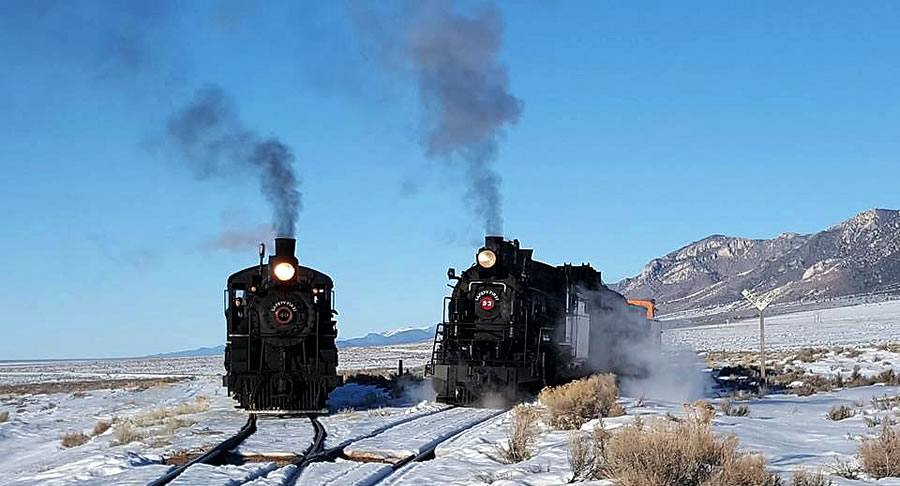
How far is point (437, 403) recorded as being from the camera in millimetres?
23203

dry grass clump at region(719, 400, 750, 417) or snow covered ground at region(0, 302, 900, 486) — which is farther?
dry grass clump at region(719, 400, 750, 417)

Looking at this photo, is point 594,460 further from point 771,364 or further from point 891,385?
point 771,364

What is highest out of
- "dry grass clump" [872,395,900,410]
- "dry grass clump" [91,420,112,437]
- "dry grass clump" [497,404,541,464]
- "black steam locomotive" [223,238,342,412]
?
"black steam locomotive" [223,238,342,412]

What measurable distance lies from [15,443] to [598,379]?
46.6 ft

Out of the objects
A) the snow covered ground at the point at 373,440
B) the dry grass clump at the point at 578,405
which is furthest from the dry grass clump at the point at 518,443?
the dry grass clump at the point at 578,405

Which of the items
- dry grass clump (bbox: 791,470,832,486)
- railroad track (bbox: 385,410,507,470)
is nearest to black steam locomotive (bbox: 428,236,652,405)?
railroad track (bbox: 385,410,507,470)

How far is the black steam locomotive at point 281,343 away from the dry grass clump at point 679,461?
12.1 m

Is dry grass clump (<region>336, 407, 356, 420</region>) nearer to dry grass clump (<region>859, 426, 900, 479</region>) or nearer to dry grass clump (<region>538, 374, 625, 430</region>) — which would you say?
dry grass clump (<region>538, 374, 625, 430</region>)

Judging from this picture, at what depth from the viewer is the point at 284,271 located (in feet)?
72.2

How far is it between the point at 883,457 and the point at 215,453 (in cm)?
872


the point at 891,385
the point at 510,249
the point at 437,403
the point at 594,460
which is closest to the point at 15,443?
the point at 437,403

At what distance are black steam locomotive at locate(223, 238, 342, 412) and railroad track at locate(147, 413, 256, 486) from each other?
2.92 m

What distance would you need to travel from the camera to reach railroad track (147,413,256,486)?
11.5 meters

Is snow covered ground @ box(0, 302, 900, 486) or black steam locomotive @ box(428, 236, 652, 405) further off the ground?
black steam locomotive @ box(428, 236, 652, 405)
